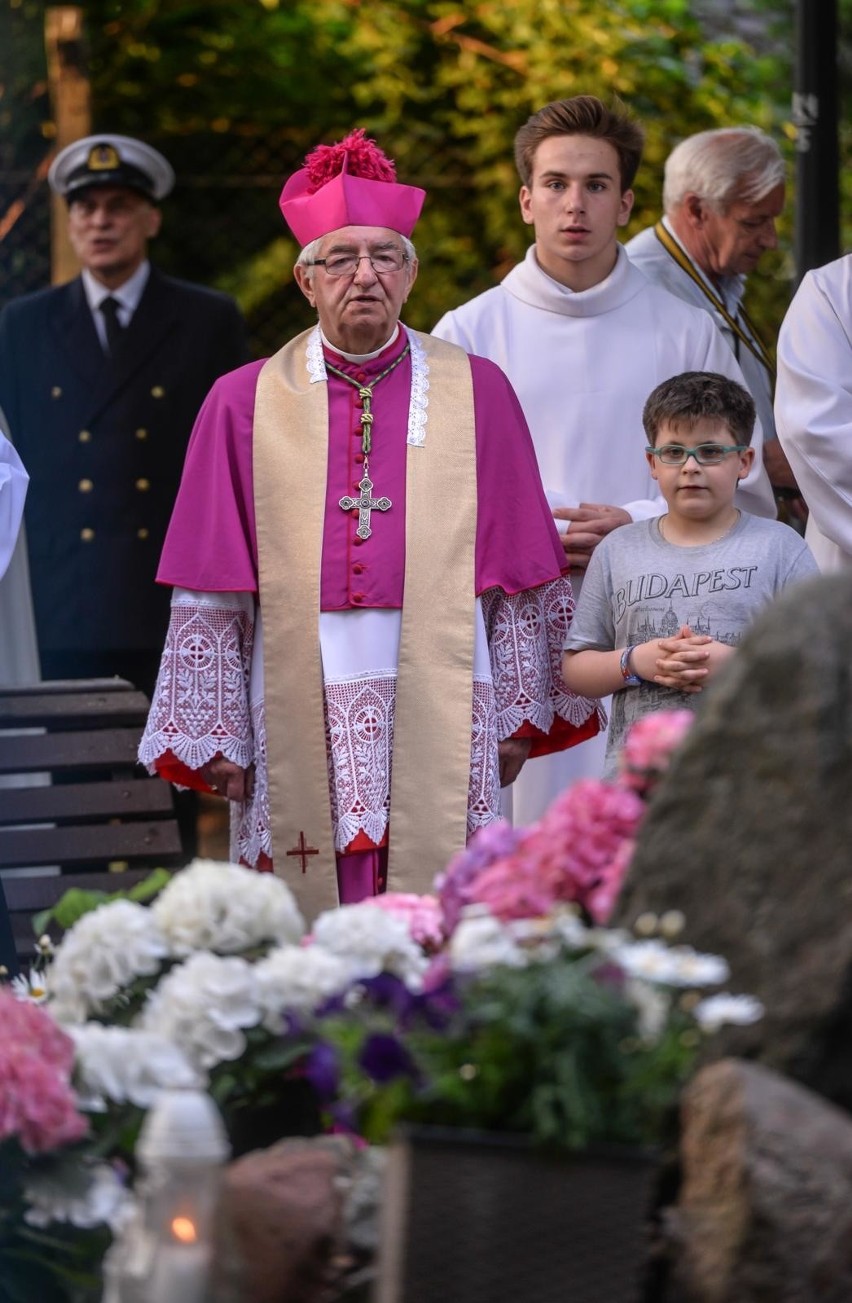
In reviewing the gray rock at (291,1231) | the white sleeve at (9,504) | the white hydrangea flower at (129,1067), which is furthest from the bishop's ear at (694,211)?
the gray rock at (291,1231)

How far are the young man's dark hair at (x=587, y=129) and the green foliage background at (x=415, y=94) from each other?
3696 millimetres

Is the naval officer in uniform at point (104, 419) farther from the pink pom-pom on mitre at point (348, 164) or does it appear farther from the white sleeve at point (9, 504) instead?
the pink pom-pom on mitre at point (348, 164)

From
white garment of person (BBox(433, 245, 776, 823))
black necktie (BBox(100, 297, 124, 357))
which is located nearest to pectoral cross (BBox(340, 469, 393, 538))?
white garment of person (BBox(433, 245, 776, 823))

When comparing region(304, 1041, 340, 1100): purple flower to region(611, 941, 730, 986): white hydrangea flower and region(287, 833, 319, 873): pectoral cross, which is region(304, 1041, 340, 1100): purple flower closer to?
region(611, 941, 730, 986): white hydrangea flower

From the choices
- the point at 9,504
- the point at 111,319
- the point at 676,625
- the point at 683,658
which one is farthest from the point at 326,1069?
the point at 111,319

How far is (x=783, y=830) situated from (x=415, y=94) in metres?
7.38

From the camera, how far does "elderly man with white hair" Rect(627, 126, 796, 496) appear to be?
6.26 m

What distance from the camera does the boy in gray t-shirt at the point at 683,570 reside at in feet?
14.9

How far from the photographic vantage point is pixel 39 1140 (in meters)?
2.74

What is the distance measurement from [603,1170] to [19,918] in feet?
12.3

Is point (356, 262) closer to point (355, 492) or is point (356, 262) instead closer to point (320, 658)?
point (355, 492)

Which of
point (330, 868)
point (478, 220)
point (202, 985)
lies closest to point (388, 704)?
point (330, 868)

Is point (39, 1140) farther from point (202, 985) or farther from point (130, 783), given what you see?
point (130, 783)

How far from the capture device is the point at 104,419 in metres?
6.80
